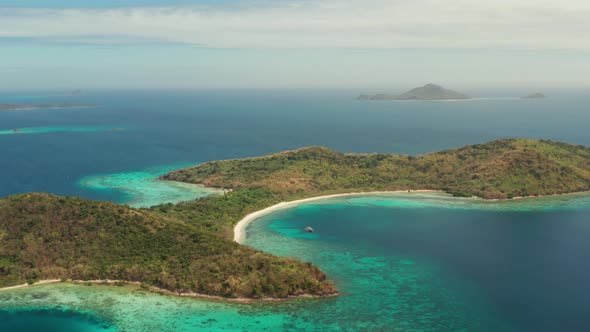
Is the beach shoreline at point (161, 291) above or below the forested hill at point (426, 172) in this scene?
below

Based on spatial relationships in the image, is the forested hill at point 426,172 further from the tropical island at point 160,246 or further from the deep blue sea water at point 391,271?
the deep blue sea water at point 391,271

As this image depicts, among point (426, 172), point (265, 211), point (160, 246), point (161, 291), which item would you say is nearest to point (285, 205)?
point (265, 211)

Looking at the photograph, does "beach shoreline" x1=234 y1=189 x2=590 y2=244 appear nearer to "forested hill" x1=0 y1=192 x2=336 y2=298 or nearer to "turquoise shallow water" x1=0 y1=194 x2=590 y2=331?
"turquoise shallow water" x1=0 y1=194 x2=590 y2=331

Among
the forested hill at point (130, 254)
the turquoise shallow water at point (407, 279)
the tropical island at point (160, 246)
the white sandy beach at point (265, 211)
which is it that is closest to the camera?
the turquoise shallow water at point (407, 279)

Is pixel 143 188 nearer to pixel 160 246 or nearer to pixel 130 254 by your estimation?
pixel 130 254

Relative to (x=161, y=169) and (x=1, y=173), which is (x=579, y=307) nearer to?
(x=161, y=169)

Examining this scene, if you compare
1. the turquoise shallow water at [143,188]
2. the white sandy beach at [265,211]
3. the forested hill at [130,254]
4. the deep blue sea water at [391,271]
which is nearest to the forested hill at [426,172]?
the white sandy beach at [265,211]
